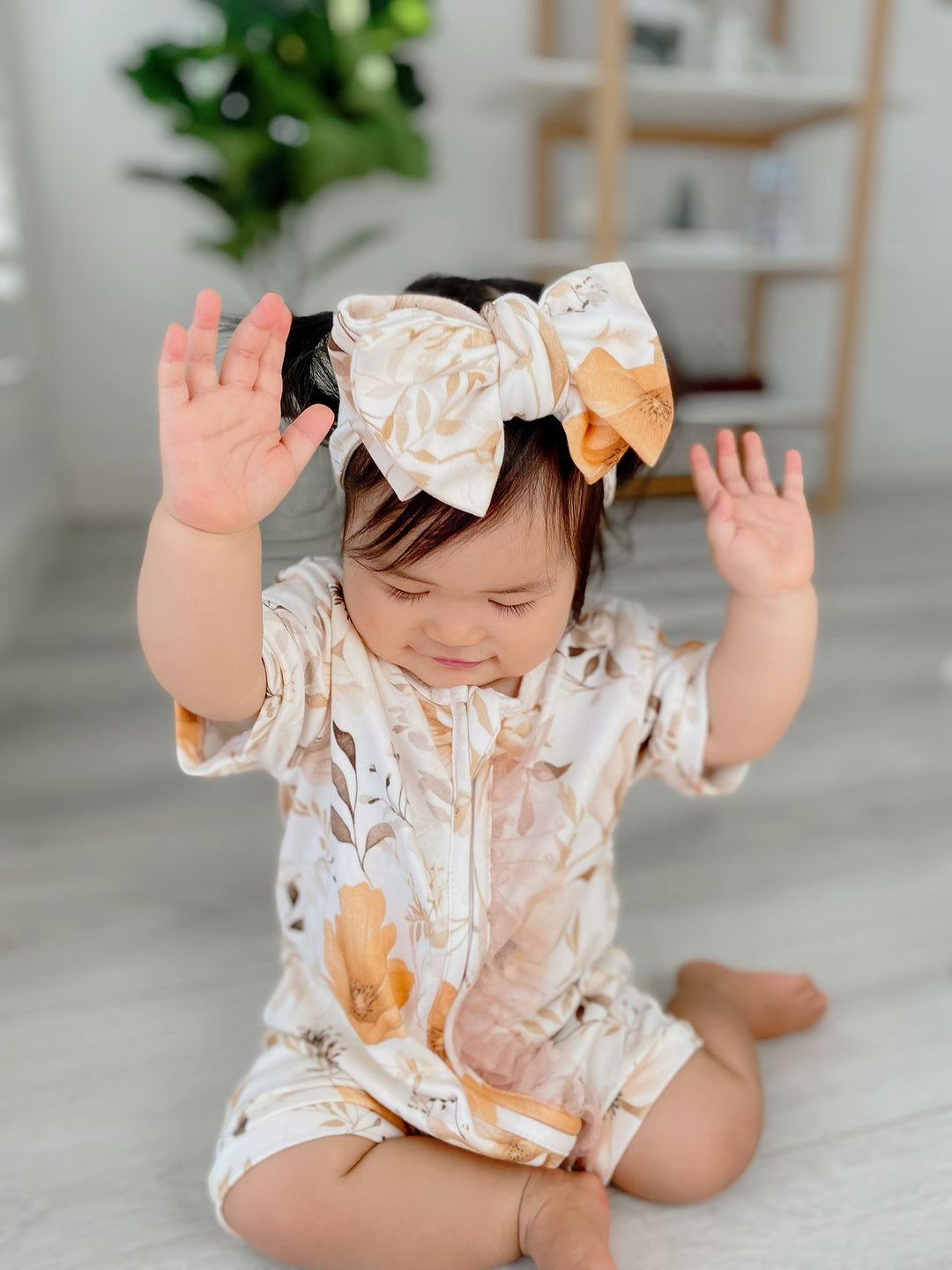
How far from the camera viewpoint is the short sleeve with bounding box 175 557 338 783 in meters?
0.55

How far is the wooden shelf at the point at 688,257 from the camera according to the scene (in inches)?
90.1

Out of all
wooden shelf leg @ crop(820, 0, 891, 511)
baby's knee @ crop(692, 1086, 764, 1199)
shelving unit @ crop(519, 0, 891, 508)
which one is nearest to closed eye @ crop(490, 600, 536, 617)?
baby's knee @ crop(692, 1086, 764, 1199)

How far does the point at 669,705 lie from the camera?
0.64 meters

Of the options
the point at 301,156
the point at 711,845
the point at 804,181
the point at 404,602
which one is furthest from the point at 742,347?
the point at 404,602

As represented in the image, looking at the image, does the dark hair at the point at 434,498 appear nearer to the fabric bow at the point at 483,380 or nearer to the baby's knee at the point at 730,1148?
the fabric bow at the point at 483,380

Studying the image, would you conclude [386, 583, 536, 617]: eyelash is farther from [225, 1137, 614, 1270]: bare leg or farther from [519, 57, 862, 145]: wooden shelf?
[519, 57, 862, 145]: wooden shelf

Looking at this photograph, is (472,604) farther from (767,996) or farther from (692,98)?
(692,98)

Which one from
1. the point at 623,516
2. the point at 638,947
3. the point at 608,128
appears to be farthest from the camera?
the point at 608,128

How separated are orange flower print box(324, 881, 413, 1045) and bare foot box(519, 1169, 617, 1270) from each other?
11cm

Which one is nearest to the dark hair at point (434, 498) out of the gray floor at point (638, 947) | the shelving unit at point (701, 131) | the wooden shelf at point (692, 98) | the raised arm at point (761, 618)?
the raised arm at point (761, 618)

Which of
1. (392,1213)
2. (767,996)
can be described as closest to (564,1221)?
(392,1213)

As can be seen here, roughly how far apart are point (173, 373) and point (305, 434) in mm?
64

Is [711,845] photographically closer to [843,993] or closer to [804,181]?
[843,993]

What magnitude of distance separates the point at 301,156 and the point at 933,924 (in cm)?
177
